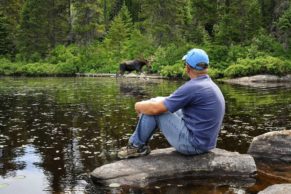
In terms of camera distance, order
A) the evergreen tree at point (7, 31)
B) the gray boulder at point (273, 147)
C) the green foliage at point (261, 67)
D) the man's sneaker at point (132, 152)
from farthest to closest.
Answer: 1. the evergreen tree at point (7, 31)
2. the green foliage at point (261, 67)
3. the gray boulder at point (273, 147)
4. the man's sneaker at point (132, 152)

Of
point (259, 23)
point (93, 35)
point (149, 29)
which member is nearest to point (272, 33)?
point (259, 23)

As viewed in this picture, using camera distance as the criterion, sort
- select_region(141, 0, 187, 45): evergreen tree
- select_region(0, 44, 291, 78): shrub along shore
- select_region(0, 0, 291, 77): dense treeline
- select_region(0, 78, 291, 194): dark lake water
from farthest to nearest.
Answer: select_region(141, 0, 187, 45): evergreen tree, select_region(0, 0, 291, 77): dense treeline, select_region(0, 44, 291, 78): shrub along shore, select_region(0, 78, 291, 194): dark lake water

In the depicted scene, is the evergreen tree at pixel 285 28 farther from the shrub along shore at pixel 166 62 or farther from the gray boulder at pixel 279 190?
the gray boulder at pixel 279 190

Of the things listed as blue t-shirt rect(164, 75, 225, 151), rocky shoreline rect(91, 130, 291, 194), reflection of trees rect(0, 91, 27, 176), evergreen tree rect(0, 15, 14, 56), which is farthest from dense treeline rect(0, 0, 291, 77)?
blue t-shirt rect(164, 75, 225, 151)

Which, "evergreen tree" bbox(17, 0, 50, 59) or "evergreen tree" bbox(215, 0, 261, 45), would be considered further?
"evergreen tree" bbox(17, 0, 50, 59)

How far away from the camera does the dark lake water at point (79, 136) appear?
23.4ft

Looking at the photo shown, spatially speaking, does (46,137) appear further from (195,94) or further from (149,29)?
(149,29)

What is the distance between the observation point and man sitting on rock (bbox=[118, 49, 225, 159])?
24.1 ft

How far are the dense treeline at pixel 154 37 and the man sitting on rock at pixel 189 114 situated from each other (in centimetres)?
2965

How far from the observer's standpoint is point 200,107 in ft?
24.6

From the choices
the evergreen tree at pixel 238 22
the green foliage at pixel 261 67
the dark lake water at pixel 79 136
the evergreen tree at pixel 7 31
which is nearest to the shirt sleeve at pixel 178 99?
the dark lake water at pixel 79 136

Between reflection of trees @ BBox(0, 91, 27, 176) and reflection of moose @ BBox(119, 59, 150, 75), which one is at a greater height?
reflection of moose @ BBox(119, 59, 150, 75)

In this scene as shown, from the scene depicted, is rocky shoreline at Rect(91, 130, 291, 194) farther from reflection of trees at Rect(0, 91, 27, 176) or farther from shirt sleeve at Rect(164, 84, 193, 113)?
reflection of trees at Rect(0, 91, 27, 176)

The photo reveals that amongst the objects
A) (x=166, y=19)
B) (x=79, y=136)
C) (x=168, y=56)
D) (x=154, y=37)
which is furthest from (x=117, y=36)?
(x=79, y=136)
